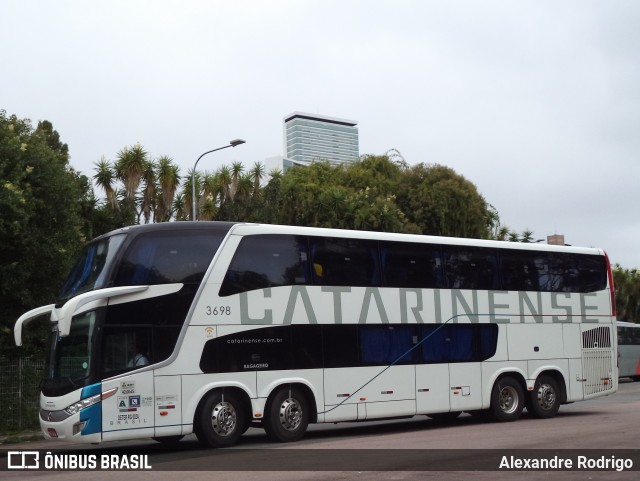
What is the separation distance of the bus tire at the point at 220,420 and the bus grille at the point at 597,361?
995 centimetres

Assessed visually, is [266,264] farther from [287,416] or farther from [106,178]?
[106,178]

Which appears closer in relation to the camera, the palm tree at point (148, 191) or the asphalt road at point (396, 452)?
the asphalt road at point (396, 452)

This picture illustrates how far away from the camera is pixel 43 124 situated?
43625 mm

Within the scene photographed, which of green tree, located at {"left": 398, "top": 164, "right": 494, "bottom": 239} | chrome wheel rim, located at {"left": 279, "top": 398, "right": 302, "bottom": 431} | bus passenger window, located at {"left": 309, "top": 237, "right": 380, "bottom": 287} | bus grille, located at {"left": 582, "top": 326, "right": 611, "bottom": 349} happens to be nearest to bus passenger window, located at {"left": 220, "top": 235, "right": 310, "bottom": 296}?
bus passenger window, located at {"left": 309, "top": 237, "right": 380, "bottom": 287}

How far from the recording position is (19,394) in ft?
74.3

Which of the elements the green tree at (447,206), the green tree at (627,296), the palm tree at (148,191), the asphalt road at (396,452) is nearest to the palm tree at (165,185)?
the palm tree at (148,191)

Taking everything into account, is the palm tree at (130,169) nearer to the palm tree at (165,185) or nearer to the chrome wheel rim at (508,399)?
the palm tree at (165,185)

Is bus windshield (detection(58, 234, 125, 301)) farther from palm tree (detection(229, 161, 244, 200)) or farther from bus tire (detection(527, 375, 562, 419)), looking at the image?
palm tree (detection(229, 161, 244, 200))

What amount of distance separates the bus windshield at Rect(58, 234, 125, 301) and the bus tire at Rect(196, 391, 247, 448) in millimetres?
2944

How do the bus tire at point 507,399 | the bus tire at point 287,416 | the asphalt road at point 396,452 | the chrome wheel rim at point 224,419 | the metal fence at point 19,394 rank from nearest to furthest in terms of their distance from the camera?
the asphalt road at point 396,452
the chrome wheel rim at point 224,419
the bus tire at point 287,416
the bus tire at point 507,399
the metal fence at point 19,394

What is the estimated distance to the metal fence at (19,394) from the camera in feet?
73.5

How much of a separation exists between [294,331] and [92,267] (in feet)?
13.1

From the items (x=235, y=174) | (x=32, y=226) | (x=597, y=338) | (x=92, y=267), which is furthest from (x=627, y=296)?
(x=92, y=267)

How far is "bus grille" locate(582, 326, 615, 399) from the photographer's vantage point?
72.5 feet
